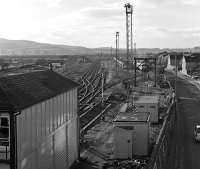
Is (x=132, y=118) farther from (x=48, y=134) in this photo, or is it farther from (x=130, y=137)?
(x=48, y=134)

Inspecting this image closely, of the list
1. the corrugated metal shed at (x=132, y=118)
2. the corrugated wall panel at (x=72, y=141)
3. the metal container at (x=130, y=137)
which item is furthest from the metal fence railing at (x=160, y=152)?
the corrugated wall panel at (x=72, y=141)

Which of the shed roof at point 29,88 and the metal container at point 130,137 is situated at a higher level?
the shed roof at point 29,88

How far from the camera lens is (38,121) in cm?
1216

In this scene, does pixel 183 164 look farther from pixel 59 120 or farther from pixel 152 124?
pixel 152 124

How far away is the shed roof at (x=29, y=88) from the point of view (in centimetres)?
1066

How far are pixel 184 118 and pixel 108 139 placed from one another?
366 inches

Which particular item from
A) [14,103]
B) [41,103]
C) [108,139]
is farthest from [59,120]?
[108,139]

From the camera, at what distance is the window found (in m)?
10.6

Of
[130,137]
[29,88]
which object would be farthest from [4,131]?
[130,137]

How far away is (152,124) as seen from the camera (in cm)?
2633

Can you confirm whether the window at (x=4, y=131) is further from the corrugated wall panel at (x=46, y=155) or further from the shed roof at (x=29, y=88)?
the corrugated wall panel at (x=46, y=155)

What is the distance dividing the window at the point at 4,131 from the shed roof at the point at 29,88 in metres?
0.41

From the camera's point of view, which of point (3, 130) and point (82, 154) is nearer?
point (3, 130)

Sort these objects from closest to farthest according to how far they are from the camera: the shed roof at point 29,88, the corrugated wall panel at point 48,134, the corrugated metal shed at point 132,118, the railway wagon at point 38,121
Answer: the railway wagon at point 38,121 → the shed roof at point 29,88 → the corrugated wall panel at point 48,134 → the corrugated metal shed at point 132,118
